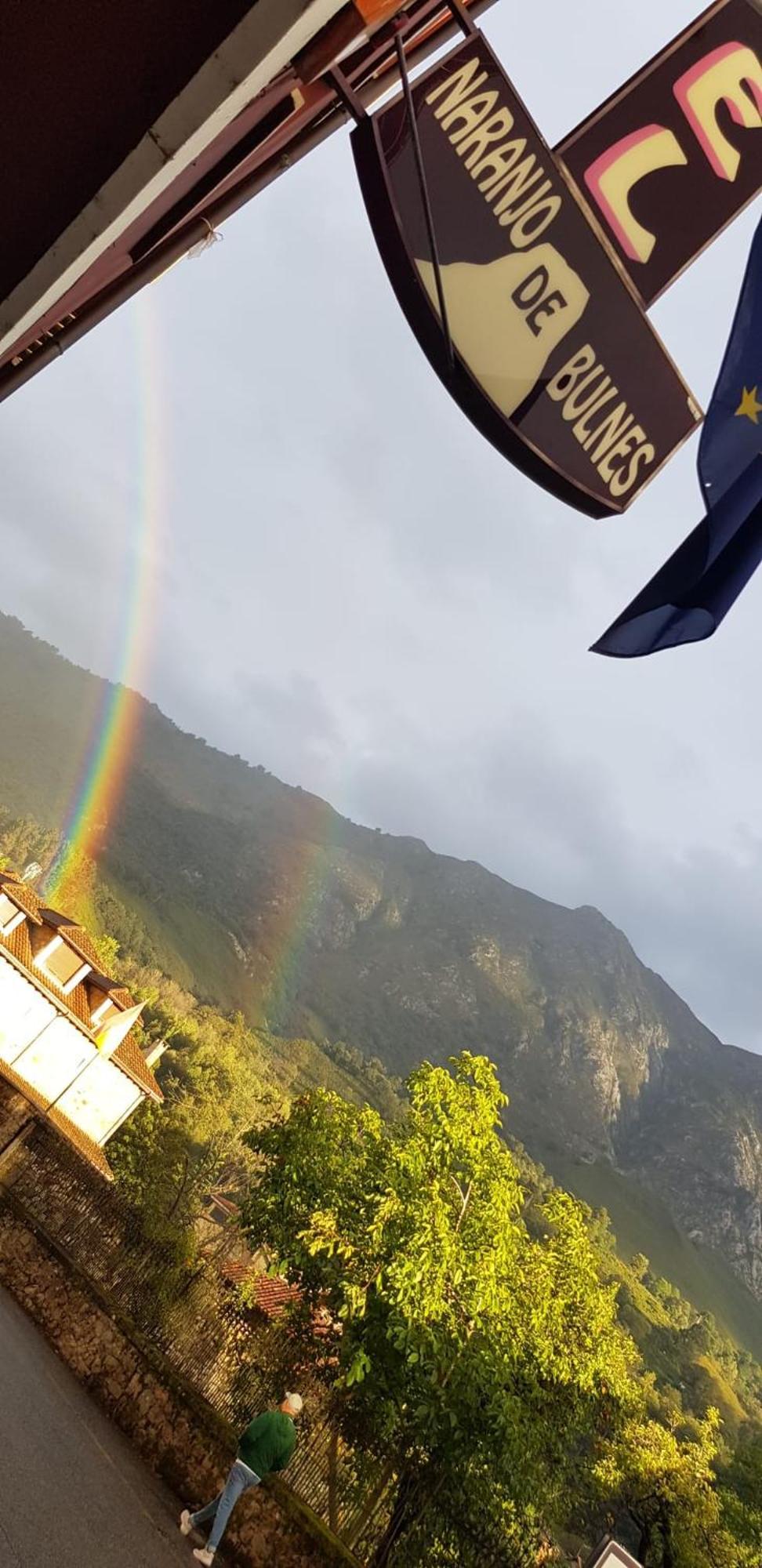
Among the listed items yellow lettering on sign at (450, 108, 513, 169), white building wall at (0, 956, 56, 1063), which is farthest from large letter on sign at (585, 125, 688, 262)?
white building wall at (0, 956, 56, 1063)

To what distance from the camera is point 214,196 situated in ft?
11.5

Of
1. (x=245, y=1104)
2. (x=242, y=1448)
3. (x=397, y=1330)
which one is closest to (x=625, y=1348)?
(x=397, y=1330)

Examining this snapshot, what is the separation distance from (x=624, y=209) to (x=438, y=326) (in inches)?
61.1

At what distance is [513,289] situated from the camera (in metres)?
3.04

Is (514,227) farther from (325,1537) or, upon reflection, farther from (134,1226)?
(134,1226)

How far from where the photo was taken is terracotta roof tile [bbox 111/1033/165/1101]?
36.6m

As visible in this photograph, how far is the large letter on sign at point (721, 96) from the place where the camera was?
12.3 ft

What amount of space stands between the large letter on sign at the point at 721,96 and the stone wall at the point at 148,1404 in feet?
40.2

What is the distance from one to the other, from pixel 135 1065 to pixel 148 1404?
31.3 metres

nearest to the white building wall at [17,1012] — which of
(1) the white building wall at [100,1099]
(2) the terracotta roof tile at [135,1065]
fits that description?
(1) the white building wall at [100,1099]

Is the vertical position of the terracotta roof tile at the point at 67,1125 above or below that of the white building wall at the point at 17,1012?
below

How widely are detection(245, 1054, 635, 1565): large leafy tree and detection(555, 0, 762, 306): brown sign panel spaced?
12.0 m

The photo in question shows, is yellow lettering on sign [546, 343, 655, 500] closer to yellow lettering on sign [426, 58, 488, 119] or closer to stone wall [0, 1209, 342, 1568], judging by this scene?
yellow lettering on sign [426, 58, 488, 119]

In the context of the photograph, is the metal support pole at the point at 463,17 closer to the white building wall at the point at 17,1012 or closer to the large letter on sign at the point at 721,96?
the large letter on sign at the point at 721,96
